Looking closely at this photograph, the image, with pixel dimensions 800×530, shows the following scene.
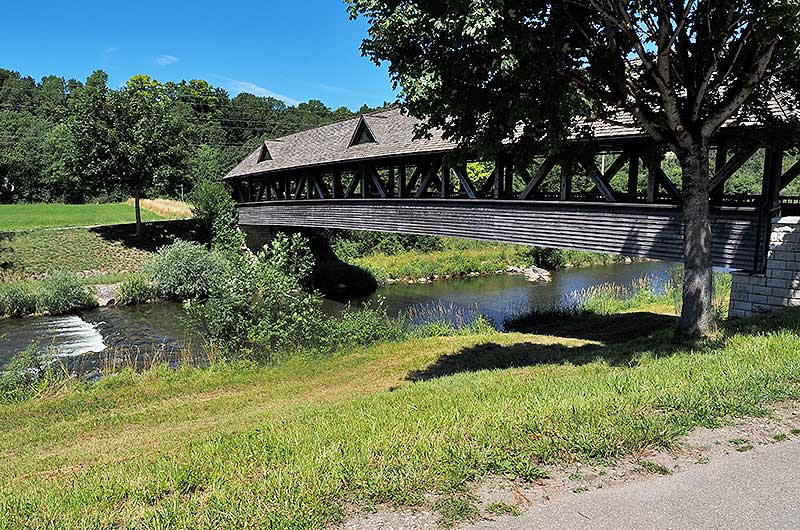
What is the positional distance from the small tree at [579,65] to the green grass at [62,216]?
106 feet

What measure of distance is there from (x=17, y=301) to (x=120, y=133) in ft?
38.8

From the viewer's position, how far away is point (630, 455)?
4199 millimetres

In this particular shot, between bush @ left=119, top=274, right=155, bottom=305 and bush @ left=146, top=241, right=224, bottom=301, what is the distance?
12.4 inches

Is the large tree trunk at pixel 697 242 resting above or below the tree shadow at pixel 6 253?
above

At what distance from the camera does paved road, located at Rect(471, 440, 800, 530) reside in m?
3.38

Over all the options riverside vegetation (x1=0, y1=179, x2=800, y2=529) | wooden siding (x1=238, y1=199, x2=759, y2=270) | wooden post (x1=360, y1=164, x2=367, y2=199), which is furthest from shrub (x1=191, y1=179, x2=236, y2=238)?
riverside vegetation (x1=0, y1=179, x2=800, y2=529)

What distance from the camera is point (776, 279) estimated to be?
11047mm

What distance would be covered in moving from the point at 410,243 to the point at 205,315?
26.3 metres

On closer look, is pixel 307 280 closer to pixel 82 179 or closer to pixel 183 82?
pixel 82 179

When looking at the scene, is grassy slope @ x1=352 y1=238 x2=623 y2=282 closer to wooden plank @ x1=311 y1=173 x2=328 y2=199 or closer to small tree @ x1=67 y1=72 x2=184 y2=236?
wooden plank @ x1=311 y1=173 x2=328 y2=199

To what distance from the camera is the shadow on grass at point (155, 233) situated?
3241 centimetres

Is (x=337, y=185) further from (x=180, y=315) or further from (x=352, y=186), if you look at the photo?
(x=180, y=315)

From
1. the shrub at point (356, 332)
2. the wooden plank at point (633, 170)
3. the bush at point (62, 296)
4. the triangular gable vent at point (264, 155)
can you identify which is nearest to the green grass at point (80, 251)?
the bush at point (62, 296)

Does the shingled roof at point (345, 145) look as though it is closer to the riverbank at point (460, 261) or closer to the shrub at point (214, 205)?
the shrub at point (214, 205)
